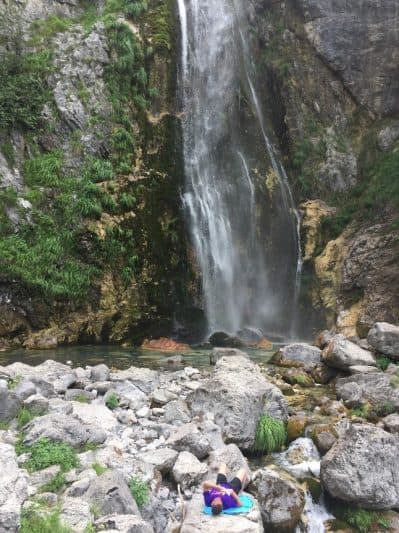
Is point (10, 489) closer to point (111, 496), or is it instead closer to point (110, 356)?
point (111, 496)

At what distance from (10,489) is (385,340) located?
347 inches

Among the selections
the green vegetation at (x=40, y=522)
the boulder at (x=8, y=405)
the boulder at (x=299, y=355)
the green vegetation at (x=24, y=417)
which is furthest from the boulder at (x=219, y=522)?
the boulder at (x=299, y=355)

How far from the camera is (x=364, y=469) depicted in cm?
603

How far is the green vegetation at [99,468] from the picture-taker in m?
5.21

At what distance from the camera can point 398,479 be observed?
610 centimetres

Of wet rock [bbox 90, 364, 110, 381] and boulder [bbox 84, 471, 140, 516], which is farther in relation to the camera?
wet rock [bbox 90, 364, 110, 381]

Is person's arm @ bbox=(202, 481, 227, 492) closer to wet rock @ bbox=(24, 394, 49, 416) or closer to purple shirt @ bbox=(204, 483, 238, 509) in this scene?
purple shirt @ bbox=(204, 483, 238, 509)

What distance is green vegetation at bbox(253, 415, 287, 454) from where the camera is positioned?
732 centimetres

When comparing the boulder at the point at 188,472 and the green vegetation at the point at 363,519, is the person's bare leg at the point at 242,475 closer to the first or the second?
the boulder at the point at 188,472

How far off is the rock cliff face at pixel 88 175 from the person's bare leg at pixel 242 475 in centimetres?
1000

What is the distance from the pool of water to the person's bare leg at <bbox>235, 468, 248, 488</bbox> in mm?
5561

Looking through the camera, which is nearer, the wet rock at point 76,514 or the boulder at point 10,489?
the boulder at point 10,489

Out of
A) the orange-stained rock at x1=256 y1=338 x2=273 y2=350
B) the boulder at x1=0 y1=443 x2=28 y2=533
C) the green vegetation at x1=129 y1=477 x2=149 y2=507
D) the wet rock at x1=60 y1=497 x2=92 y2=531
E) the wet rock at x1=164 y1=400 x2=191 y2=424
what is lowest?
the orange-stained rock at x1=256 y1=338 x2=273 y2=350

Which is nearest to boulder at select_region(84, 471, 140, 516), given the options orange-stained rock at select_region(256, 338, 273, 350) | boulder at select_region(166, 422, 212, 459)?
boulder at select_region(166, 422, 212, 459)
